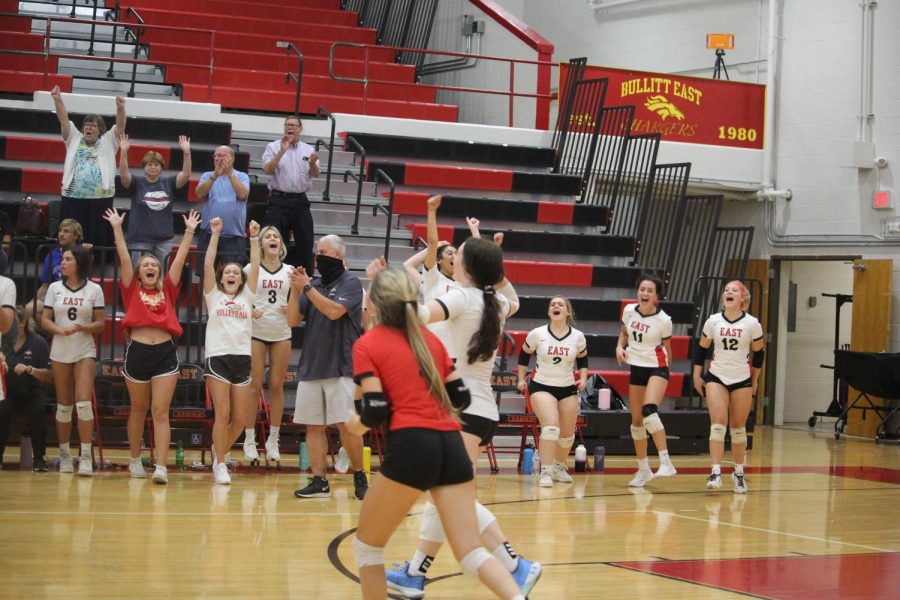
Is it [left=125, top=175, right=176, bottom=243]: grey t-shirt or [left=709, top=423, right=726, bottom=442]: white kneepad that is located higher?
[left=125, top=175, right=176, bottom=243]: grey t-shirt

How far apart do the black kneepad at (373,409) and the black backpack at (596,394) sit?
854 centimetres

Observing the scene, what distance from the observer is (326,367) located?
9367 millimetres

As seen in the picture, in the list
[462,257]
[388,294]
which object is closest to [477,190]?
[462,257]

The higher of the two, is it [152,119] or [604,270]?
[152,119]

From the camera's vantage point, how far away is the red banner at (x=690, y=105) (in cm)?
1739

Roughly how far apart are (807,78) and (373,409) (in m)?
14.6

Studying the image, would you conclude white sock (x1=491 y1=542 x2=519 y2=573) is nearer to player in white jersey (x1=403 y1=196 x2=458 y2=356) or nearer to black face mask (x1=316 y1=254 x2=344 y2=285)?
player in white jersey (x1=403 y1=196 x2=458 y2=356)

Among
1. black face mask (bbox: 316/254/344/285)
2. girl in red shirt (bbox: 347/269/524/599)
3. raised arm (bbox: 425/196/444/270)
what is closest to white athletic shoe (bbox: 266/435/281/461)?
black face mask (bbox: 316/254/344/285)

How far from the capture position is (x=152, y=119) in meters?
14.3

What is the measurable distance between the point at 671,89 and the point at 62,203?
9155mm

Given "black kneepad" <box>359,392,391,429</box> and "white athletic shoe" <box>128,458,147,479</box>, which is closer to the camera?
"black kneepad" <box>359,392,391,429</box>

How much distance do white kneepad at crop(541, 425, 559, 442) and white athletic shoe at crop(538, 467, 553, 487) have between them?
0.25 m

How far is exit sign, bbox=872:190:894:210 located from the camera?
16.9 m

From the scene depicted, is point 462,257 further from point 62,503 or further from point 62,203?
point 62,203
